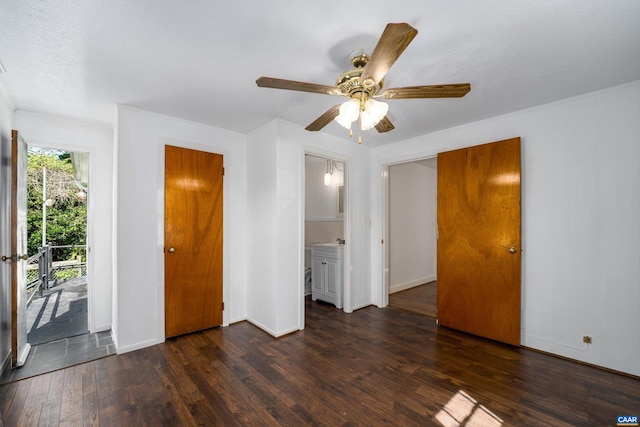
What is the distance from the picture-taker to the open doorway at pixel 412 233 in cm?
495

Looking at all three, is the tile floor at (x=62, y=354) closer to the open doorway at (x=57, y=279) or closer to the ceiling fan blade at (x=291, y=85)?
the open doorway at (x=57, y=279)

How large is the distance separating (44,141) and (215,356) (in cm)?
296

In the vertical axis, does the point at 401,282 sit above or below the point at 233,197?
below

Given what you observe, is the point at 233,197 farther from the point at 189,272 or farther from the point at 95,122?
the point at 95,122

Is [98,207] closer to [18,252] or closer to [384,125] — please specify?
[18,252]

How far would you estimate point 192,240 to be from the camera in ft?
10.4

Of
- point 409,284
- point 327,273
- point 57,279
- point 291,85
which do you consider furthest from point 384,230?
point 57,279

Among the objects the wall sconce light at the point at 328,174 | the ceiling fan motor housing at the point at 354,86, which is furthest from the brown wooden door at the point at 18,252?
the wall sconce light at the point at 328,174

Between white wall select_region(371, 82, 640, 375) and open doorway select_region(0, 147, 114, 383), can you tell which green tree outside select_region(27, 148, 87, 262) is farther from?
white wall select_region(371, 82, 640, 375)

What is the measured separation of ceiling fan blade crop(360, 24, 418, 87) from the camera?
1.17 m

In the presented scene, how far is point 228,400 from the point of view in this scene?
6.58 feet

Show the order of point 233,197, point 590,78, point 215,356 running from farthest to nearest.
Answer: point 233,197 < point 215,356 < point 590,78

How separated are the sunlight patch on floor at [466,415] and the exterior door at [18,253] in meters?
3.48

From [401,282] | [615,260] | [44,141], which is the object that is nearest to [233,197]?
[44,141]
